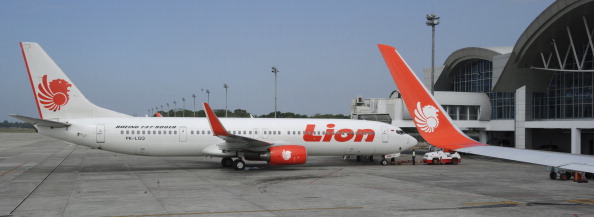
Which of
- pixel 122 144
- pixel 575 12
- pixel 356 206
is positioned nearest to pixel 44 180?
pixel 122 144

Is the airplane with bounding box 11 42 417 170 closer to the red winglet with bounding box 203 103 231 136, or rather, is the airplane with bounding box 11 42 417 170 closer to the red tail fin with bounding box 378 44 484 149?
the red winglet with bounding box 203 103 231 136

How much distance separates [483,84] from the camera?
50031 millimetres

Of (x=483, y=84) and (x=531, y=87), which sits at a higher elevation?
(x=483, y=84)

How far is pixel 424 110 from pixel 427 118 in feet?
0.45

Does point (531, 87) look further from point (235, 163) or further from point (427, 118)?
point (427, 118)

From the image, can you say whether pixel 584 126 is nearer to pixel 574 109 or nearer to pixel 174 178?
pixel 574 109

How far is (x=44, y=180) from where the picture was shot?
22844 millimetres

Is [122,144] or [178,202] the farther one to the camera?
[122,144]

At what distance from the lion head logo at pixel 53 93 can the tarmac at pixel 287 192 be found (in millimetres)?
3674

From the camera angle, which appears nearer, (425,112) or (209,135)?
(425,112)

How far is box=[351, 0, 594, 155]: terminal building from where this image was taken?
114ft

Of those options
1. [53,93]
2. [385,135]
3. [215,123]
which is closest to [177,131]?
[215,123]

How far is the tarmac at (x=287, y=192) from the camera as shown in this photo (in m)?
14.9

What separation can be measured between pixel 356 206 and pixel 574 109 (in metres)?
32.7
